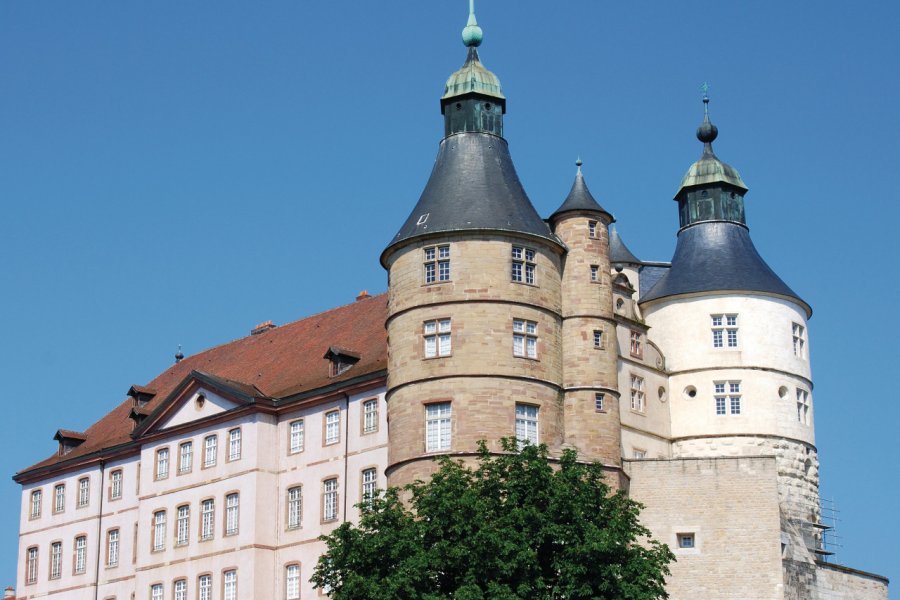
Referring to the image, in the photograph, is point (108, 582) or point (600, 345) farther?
point (108, 582)

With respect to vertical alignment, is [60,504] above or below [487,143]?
below

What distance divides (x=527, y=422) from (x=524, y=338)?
2896 mm

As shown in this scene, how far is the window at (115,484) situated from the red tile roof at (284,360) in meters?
1.23

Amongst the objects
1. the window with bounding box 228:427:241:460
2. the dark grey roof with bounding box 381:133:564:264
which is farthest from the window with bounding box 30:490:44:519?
the dark grey roof with bounding box 381:133:564:264

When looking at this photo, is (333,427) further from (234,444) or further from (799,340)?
(799,340)

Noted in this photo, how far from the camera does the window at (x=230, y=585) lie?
232 feet

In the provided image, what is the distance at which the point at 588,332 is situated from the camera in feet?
214

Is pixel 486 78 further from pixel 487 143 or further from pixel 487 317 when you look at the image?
pixel 487 317

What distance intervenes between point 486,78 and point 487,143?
2.76 m

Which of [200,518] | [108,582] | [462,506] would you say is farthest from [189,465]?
[462,506]

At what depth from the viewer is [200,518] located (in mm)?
73375

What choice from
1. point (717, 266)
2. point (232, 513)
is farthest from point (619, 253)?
point (232, 513)

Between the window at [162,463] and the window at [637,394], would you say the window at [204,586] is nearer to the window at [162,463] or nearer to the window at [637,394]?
the window at [162,463]

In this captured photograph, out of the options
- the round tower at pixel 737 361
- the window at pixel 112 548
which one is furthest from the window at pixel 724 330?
the window at pixel 112 548
